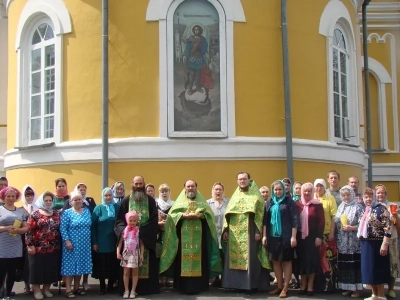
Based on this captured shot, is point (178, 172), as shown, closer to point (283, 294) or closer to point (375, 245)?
point (283, 294)

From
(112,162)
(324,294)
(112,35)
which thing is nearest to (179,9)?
(112,35)

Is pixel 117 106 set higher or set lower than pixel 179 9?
lower

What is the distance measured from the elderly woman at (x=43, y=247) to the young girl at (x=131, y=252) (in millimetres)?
889

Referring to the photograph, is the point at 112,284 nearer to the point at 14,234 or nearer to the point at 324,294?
the point at 14,234

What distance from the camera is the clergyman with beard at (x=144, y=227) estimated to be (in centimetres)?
880

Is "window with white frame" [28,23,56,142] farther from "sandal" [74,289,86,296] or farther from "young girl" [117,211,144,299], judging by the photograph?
"young girl" [117,211,144,299]

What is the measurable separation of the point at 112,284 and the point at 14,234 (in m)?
1.64

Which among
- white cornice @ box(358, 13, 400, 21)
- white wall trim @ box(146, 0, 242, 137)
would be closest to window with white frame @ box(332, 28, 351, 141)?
white wall trim @ box(146, 0, 242, 137)

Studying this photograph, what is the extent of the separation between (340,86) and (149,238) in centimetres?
634

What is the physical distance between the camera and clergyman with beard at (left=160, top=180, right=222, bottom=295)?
29.4 feet

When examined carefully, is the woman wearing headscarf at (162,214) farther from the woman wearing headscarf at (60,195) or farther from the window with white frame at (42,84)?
the window with white frame at (42,84)

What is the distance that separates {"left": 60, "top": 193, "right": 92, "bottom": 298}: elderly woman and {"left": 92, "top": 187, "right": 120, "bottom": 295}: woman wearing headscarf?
0.58 ft

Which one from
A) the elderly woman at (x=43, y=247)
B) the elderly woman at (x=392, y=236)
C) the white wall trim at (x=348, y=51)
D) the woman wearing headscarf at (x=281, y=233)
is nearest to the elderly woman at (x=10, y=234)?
the elderly woman at (x=43, y=247)

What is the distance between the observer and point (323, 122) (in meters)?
12.5
